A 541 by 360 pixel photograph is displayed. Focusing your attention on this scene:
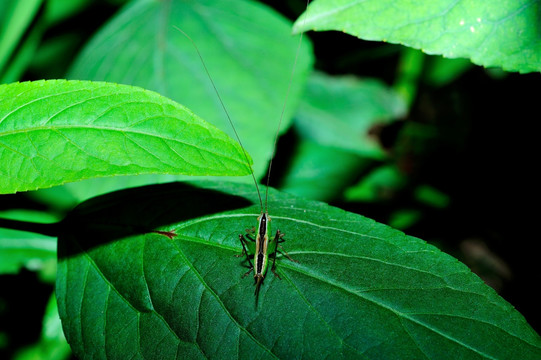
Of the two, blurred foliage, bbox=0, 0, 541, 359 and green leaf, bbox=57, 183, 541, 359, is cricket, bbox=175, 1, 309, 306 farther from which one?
blurred foliage, bbox=0, 0, 541, 359

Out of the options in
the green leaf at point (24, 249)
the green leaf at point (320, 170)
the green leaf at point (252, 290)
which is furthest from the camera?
the green leaf at point (320, 170)

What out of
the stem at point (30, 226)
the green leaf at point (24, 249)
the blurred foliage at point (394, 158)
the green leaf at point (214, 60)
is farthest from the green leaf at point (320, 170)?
the stem at point (30, 226)

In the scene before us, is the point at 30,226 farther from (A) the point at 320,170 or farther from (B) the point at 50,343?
(A) the point at 320,170

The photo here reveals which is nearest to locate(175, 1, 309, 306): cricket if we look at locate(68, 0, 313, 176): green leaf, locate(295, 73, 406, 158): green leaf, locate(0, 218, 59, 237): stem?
locate(68, 0, 313, 176): green leaf

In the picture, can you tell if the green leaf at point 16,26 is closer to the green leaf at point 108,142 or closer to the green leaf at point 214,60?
the green leaf at point 214,60

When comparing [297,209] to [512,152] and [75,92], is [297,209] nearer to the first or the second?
[75,92]

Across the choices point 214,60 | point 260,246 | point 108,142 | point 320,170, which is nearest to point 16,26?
point 214,60

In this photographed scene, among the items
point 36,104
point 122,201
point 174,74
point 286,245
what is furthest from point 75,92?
point 174,74
